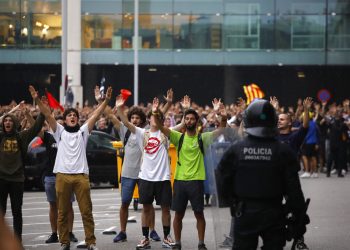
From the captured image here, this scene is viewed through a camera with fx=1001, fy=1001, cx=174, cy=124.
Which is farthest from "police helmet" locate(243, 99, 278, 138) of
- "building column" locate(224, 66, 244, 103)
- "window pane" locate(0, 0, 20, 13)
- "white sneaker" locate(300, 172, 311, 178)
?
"building column" locate(224, 66, 244, 103)

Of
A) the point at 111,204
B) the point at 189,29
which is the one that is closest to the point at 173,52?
the point at 189,29

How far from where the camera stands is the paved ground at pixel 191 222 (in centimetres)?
1282

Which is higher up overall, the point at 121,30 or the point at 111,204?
the point at 121,30

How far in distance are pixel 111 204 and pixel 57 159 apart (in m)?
7.36

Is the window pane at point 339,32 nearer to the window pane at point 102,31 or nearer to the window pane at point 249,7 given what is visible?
the window pane at point 249,7

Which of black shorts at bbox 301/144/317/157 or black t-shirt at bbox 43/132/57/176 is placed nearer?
black t-shirt at bbox 43/132/57/176

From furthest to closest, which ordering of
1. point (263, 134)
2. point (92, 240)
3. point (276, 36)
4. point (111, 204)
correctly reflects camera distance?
1. point (276, 36)
2. point (111, 204)
3. point (92, 240)
4. point (263, 134)

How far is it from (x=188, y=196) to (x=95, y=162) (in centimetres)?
1146

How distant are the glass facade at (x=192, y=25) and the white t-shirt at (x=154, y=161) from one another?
1315 inches

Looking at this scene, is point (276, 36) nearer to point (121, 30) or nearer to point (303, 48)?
point (303, 48)

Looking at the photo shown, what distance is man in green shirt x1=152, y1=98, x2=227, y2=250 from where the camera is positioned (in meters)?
12.0

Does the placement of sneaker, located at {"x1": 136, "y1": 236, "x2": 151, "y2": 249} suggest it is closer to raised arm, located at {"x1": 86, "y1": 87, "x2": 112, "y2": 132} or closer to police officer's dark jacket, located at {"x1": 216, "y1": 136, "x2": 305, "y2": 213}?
raised arm, located at {"x1": 86, "y1": 87, "x2": 112, "y2": 132}

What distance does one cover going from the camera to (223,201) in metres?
7.61

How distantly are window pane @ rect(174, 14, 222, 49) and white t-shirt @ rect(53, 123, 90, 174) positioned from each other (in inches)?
1341
